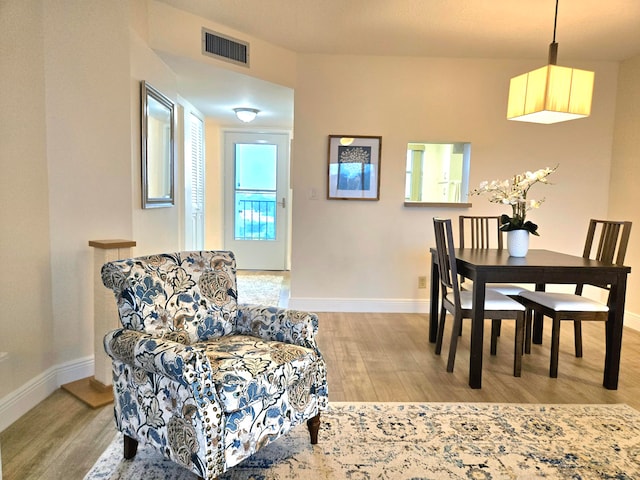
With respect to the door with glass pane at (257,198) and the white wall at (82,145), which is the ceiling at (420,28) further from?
the door with glass pane at (257,198)

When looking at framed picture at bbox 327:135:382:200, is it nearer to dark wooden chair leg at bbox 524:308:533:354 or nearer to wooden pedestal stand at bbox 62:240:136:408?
dark wooden chair leg at bbox 524:308:533:354

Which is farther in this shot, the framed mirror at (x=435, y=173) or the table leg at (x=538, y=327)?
the framed mirror at (x=435, y=173)

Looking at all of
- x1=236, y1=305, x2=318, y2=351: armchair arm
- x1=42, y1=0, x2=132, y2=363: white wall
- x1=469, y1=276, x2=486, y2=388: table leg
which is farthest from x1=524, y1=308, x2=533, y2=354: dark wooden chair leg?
x1=42, y1=0, x2=132, y2=363: white wall

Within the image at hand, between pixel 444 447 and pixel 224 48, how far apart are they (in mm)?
3188

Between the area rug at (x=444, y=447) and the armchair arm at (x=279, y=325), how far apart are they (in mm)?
481

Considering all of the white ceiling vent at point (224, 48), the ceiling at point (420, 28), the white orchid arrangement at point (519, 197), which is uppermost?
the ceiling at point (420, 28)

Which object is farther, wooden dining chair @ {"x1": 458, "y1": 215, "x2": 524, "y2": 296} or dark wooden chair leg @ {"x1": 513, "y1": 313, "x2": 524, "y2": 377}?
wooden dining chair @ {"x1": 458, "y1": 215, "x2": 524, "y2": 296}

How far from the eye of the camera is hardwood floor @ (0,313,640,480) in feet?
5.91

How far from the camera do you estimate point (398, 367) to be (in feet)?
9.23

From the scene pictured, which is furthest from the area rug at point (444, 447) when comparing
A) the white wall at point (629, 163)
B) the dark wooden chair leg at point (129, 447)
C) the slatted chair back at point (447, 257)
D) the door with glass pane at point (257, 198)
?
the door with glass pane at point (257, 198)

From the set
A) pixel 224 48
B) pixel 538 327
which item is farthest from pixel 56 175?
pixel 538 327

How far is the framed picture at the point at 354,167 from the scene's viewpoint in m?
4.04

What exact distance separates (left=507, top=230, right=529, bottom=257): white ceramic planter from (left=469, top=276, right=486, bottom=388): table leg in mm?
608

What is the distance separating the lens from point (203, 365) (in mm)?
1403
